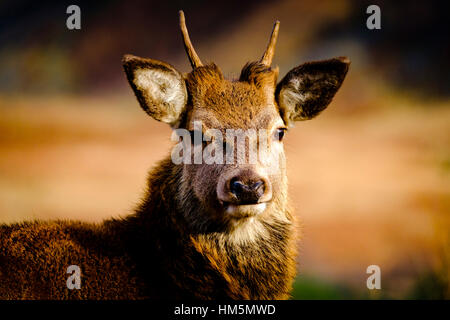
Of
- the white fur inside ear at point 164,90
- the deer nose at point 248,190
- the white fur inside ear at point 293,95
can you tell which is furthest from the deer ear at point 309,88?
the deer nose at point 248,190

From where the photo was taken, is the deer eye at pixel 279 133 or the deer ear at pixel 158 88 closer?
the deer ear at pixel 158 88

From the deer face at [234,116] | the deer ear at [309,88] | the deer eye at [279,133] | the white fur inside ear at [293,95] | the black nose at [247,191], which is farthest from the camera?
the white fur inside ear at [293,95]

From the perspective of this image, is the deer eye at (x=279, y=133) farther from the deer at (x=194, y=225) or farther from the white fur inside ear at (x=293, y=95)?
the white fur inside ear at (x=293, y=95)

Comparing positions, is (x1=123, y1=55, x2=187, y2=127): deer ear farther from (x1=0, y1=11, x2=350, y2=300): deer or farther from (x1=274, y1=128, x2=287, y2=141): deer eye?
(x1=274, y1=128, x2=287, y2=141): deer eye

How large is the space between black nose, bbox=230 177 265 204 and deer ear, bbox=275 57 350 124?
4.73 feet

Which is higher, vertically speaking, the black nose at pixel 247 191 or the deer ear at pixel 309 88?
the deer ear at pixel 309 88

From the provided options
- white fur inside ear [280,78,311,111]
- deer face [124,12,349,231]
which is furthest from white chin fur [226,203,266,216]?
white fur inside ear [280,78,311,111]

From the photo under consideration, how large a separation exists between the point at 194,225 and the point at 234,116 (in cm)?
120

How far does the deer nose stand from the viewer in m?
4.49

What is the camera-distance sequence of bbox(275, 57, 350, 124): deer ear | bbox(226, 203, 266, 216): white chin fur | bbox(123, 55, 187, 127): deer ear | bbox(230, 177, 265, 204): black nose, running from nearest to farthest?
bbox(230, 177, 265, 204): black nose < bbox(226, 203, 266, 216): white chin fur < bbox(123, 55, 187, 127): deer ear < bbox(275, 57, 350, 124): deer ear

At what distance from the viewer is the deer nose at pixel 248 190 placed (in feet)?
14.7

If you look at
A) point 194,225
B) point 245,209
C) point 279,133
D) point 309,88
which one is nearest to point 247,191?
point 245,209
